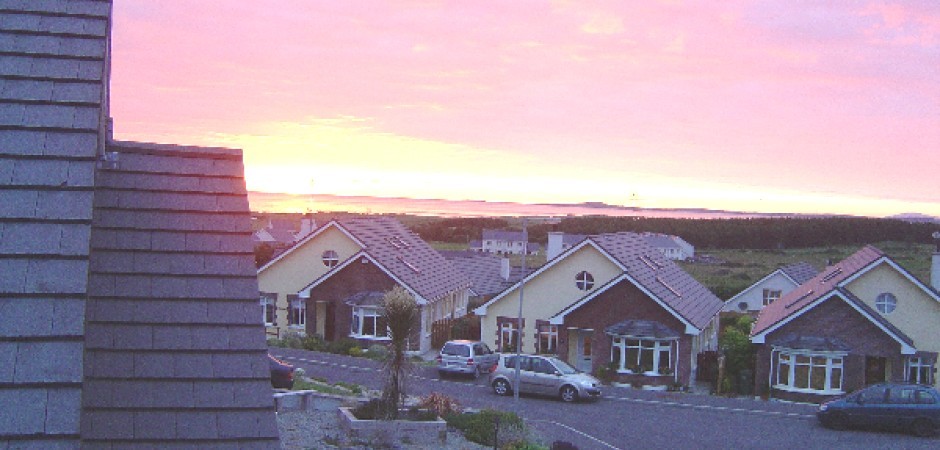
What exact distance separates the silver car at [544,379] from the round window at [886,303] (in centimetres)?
1357

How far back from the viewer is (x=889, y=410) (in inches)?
1037

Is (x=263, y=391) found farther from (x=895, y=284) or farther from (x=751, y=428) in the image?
(x=895, y=284)

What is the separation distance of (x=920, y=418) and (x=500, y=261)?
122ft

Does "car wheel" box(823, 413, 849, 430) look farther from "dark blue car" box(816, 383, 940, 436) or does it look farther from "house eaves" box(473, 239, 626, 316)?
"house eaves" box(473, 239, 626, 316)

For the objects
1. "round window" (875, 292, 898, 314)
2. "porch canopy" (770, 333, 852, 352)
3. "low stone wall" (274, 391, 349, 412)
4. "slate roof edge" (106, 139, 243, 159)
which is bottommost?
"low stone wall" (274, 391, 349, 412)

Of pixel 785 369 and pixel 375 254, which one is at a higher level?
pixel 375 254

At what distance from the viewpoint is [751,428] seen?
26453 mm

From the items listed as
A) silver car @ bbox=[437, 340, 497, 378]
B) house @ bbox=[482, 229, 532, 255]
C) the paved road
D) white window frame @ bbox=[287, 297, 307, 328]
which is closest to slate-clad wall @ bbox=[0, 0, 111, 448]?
the paved road

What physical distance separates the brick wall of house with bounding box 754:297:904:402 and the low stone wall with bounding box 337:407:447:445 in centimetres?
1825

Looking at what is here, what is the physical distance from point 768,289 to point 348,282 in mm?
29231

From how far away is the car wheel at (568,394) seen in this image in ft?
96.9

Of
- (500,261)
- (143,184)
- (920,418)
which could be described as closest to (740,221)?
(500,261)

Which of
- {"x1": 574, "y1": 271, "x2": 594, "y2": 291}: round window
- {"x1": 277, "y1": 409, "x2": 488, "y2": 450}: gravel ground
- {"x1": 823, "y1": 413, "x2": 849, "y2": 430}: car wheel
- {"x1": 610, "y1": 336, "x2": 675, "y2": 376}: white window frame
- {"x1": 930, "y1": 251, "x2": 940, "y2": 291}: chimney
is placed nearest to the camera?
{"x1": 277, "y1": 409, "x2": 488, "y2": 450}: gravel ground

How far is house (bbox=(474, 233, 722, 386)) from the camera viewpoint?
1398 inches
